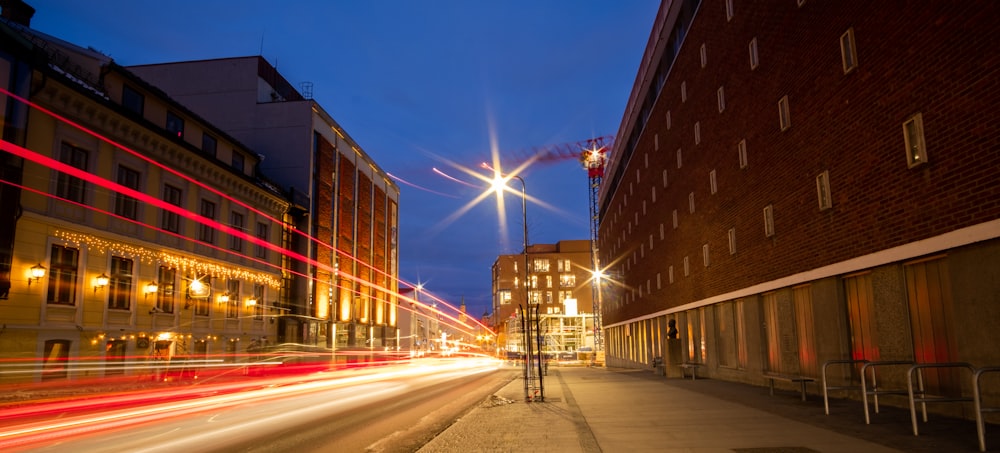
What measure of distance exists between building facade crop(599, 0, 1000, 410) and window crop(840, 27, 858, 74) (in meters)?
0.03

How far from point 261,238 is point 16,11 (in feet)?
55.5

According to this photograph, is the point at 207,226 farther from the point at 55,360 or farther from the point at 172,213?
the point at 55,360

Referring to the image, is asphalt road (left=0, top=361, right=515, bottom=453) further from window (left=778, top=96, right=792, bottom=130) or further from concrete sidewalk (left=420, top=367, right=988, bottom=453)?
window (left=778, top=96, right=792, bottom=130)

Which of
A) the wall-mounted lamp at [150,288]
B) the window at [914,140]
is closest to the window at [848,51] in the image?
the window at [914,140]

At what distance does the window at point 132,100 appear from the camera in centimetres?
2800

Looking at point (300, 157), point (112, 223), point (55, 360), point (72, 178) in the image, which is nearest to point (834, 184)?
point (72, 178)

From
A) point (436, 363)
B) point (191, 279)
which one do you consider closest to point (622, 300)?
point (436, 363)

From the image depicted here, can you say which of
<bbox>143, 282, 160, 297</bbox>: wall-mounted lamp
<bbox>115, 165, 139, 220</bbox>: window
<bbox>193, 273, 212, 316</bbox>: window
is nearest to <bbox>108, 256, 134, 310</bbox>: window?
<bbox>143, 282, 160, 297</bbox>: wall-mounted lamp

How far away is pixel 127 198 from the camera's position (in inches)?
1070

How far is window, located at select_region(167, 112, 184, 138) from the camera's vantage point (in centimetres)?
3091

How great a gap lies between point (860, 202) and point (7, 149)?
24.3 meters

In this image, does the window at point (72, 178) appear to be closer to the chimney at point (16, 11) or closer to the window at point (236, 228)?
the chimney at point (16, 11)

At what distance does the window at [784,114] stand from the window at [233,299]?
94.4ft

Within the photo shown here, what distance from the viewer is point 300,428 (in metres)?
13.5
